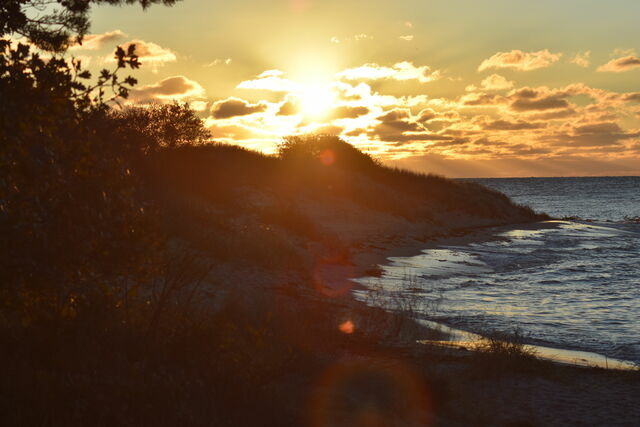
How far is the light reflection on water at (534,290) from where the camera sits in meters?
12.4

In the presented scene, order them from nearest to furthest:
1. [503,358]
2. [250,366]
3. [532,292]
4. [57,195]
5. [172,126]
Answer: [57,195] → [250,366] → [503,358] → [532,292] → [172,126]

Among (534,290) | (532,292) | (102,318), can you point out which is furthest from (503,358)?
(534,290)

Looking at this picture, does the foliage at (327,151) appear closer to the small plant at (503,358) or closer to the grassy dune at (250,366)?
the grassy dune at (250,366)

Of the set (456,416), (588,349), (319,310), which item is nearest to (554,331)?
(588,349)

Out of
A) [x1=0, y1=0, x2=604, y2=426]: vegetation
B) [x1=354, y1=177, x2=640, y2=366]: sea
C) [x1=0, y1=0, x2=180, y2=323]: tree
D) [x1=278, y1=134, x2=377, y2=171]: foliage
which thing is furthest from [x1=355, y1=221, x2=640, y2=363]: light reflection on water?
[x1=278, y1=134, x2=377, y2=171]: foliage

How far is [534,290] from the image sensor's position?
17594 mm

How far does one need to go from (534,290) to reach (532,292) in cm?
39

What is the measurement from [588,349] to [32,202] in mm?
9652

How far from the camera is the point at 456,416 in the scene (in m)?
7.02

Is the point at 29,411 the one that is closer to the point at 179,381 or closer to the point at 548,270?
the point at 179,381

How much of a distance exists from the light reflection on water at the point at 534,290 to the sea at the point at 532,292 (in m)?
0.02

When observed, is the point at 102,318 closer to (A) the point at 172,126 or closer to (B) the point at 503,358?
(B) the point at 503,358

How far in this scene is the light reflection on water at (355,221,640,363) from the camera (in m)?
12.4

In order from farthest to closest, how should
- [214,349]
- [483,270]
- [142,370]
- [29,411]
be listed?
[483,270] < [214,349] < [142,370] < [29,411]
